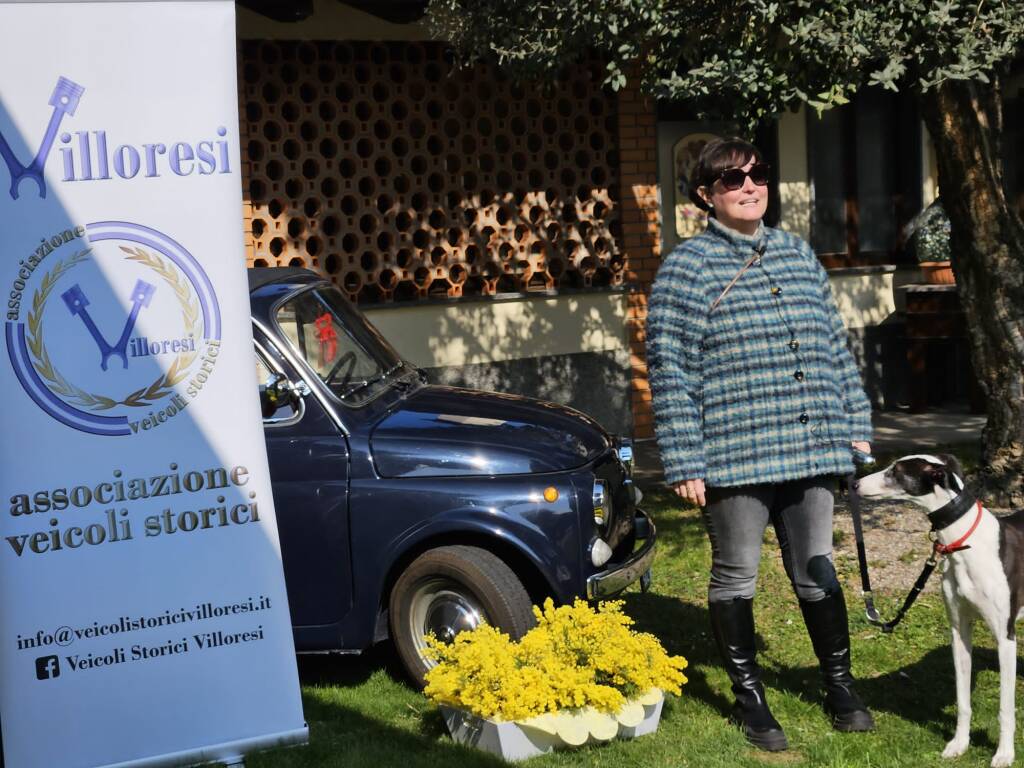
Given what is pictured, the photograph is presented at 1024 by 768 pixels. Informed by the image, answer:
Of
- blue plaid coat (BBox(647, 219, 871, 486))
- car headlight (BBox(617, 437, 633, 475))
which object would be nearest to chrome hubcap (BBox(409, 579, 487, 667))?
car headlight (BBox(617, 437, 633, 475))

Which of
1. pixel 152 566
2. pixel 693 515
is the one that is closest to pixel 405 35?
pixel 693 515

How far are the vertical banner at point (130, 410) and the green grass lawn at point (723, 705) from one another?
0.98 m

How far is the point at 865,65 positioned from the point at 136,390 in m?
4.89

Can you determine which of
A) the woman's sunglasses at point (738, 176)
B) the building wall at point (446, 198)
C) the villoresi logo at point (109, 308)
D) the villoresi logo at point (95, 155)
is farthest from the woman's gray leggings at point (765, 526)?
the building wall at point (446, 198)

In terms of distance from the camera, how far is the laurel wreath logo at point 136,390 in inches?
171

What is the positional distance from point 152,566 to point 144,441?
0.40m

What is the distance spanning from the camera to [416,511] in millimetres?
6027

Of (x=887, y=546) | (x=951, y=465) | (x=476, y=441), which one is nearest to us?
(x=951, y=465)

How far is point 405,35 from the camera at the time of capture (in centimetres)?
1204

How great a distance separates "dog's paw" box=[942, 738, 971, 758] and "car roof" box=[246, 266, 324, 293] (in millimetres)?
3511

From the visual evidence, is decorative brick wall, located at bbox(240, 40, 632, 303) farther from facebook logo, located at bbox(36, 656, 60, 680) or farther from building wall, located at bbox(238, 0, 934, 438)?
facebook logo, located at bbox(36, 656, 60, 680)

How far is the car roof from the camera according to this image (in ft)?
21.7

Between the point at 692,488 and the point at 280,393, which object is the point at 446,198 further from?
the point at 692,488

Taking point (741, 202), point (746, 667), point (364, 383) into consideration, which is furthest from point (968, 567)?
point (364, 383)
